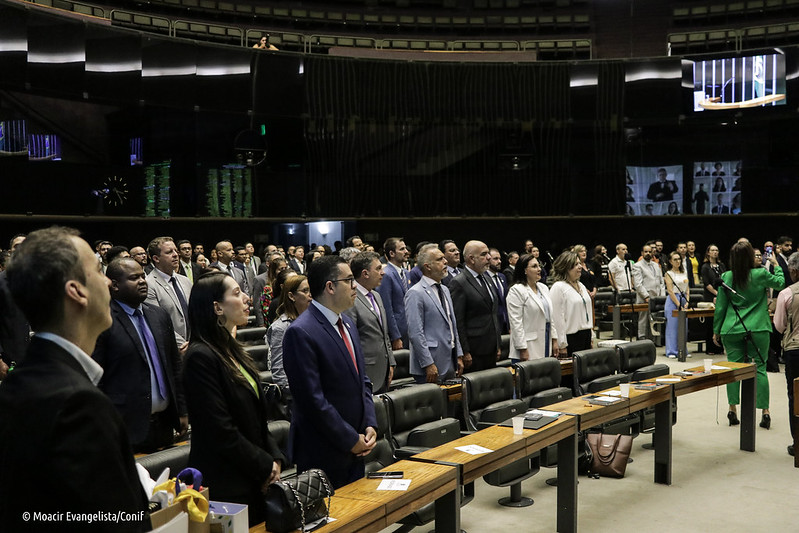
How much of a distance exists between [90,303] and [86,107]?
12100 mm

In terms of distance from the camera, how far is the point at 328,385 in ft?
11.1

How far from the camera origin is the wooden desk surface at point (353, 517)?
2.66 metres

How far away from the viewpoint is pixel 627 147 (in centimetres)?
1617

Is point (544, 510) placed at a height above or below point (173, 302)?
below

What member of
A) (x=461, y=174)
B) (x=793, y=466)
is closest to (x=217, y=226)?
(x=461, y=174)

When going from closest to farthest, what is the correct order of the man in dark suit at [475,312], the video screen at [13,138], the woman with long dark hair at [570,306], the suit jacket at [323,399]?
1. the suit jacket at [323,399]
2. the man in dark suit at [475,312]
3. the woman with long dark hair at [570,306]
4. the video screen at [13,138]

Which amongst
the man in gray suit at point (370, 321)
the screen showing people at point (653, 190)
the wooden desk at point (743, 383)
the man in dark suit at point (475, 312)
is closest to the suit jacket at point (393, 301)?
the man in dark suit at point (475, 312)

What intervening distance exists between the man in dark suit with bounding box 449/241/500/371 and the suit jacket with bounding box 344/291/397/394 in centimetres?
95

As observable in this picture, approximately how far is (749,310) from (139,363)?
5307mm

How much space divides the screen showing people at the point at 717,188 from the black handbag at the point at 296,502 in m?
14.8

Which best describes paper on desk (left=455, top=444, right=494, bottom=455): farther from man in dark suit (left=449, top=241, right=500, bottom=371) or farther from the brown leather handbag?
man in dark suit (left=449, top=241, right=500, bottom=371)

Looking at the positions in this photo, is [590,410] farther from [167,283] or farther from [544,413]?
[167,283]

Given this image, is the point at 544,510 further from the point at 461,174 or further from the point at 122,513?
the point at 461,174

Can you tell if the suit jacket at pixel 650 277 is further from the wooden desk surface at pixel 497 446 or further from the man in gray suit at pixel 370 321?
the wooden desk surface at pixel 497 446
